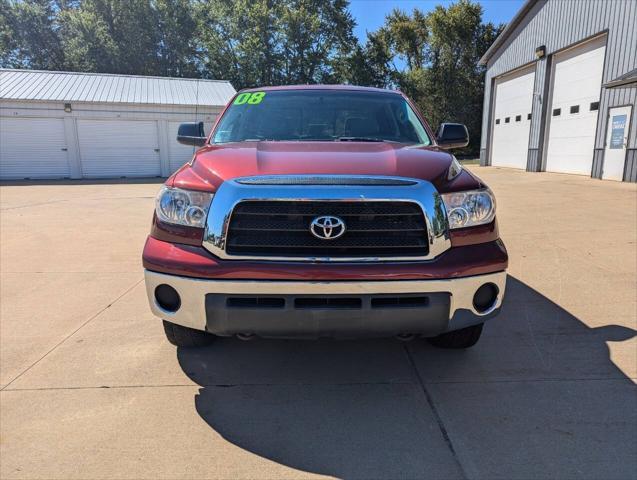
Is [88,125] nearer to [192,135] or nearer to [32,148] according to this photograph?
[32,148]

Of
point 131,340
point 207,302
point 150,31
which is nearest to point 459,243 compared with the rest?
point 207,302

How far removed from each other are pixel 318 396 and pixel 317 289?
798 mm

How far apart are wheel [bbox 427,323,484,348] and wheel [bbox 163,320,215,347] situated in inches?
62.0

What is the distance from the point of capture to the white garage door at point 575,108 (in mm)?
15336

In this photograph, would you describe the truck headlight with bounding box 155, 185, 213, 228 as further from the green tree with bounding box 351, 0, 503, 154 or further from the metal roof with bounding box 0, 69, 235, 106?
the green tree with bounding box 351, 0, 503, 154

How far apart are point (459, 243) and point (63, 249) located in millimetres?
5828

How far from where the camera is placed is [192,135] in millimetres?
4020

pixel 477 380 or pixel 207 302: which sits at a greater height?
pixel 207 302

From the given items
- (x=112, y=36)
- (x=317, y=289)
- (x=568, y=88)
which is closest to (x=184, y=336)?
(x=317, y=289)

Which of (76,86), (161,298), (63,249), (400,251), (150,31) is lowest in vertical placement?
(63,249)

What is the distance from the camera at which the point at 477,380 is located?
281 cm

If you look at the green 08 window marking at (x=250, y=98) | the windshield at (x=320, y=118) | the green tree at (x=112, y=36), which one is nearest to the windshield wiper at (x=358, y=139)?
the windshield at (x=320, y=118)

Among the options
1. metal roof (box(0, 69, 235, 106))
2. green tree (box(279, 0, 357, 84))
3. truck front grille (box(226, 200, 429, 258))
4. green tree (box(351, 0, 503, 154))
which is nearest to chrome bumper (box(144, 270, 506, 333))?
truck front grille (box(226, 200, 429, 258))

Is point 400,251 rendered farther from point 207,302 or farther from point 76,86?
point 76,86
